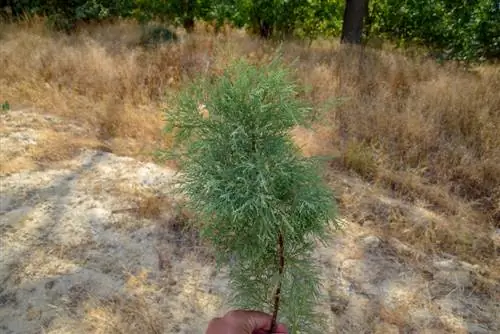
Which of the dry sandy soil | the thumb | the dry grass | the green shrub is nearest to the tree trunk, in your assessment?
the dry grass

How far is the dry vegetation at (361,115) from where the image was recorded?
402 cm

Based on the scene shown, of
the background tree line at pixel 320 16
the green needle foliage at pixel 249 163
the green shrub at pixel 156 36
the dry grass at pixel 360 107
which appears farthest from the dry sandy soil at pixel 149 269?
the background tree line at pixel 320 16

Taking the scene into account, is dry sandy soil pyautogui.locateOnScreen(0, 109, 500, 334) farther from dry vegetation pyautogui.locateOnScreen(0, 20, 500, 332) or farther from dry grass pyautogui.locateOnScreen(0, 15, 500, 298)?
dry grass pyautogui.locateOnScreen(0, 15, 500, 298)

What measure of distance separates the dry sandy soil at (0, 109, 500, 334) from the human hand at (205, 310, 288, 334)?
140cm

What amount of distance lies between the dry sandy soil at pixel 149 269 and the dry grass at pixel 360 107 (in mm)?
244

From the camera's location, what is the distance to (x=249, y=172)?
142 cm

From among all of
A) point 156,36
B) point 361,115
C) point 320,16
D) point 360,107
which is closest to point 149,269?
point 361,115

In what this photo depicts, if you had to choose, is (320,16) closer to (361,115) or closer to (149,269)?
(361,115)

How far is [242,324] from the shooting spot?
1.70m

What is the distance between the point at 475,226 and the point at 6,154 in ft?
15.4

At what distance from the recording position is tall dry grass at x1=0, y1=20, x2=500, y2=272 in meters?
4.33

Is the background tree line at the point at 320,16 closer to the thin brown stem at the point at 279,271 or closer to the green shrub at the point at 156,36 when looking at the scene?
the green shrub at the point at 156,36

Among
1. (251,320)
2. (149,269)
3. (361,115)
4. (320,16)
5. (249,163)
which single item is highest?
(249,163)

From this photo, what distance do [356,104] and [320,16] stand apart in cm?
491
